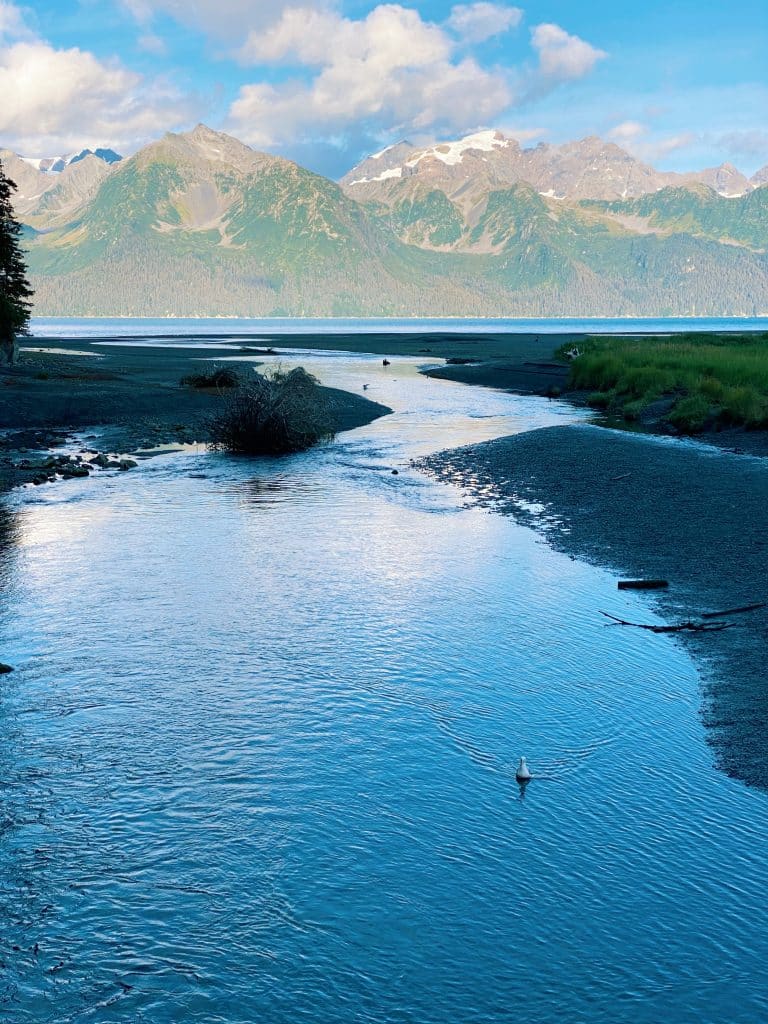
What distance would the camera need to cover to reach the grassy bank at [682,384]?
40031 millimetres

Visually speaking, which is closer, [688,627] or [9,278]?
[688,627]

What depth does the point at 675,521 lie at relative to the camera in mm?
23000

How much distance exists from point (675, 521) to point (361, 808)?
15114 mm

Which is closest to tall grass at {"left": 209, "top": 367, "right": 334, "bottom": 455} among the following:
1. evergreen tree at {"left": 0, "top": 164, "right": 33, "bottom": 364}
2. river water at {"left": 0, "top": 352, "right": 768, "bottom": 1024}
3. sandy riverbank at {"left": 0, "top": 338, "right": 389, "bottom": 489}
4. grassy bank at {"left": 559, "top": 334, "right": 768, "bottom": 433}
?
sandy riverbank at {"left": 0, "top": 338, "right": 389, "bottom": 489}

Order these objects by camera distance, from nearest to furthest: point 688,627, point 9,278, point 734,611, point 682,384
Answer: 1. point 688,627
2. point 734,611
3. point 682,384
4. point 9,278

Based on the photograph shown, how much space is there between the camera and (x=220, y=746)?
36.7ft

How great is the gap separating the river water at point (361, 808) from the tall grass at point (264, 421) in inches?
734

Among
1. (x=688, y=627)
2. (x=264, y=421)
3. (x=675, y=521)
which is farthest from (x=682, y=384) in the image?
(x=688, y=627)

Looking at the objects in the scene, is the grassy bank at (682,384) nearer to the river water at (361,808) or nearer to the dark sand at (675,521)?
the dark sand at (675,521)

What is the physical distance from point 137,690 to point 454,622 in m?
5.40

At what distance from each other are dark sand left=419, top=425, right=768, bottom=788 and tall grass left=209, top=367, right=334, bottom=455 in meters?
6.11

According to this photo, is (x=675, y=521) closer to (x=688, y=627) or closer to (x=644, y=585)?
(x=644, y=585)

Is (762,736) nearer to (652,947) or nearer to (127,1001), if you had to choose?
(652,947)

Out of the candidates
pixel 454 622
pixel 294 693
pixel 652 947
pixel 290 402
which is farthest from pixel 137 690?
pixel 290 402
